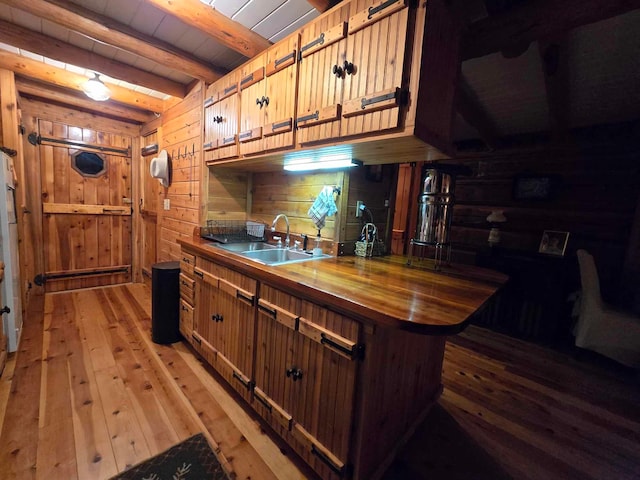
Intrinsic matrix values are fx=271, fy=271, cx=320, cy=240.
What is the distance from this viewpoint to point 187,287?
2.30 m

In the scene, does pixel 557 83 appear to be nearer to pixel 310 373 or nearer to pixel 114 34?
pixel 310 373

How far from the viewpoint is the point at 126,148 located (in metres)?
3.94

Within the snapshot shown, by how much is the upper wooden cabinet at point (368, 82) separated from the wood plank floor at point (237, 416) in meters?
1.67

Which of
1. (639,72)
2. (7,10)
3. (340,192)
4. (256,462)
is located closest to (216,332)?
(256,462)

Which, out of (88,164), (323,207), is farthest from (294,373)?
(88,164)

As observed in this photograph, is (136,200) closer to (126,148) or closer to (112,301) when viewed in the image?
(126,148)

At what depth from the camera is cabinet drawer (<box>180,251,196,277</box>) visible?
7.31 feet

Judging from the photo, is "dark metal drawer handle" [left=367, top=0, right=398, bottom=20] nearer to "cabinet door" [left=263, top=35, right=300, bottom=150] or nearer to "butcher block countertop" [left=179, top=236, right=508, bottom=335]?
"cabinet door" [left=263, top=35, right=300, bottom=150]

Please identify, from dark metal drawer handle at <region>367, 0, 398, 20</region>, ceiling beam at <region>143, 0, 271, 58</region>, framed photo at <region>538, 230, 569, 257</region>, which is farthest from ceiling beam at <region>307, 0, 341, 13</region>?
framed photo at <region>538, 230, 569, 257</region>

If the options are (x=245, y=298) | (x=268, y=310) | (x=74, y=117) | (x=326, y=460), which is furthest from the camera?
(x=74, y=117)

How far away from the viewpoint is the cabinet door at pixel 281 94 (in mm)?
1642

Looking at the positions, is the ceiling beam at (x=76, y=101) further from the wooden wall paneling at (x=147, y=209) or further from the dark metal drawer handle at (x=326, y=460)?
the dark metal drawer handle at (x=326, y=460)

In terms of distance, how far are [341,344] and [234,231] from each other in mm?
1972

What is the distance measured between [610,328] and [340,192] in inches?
105
